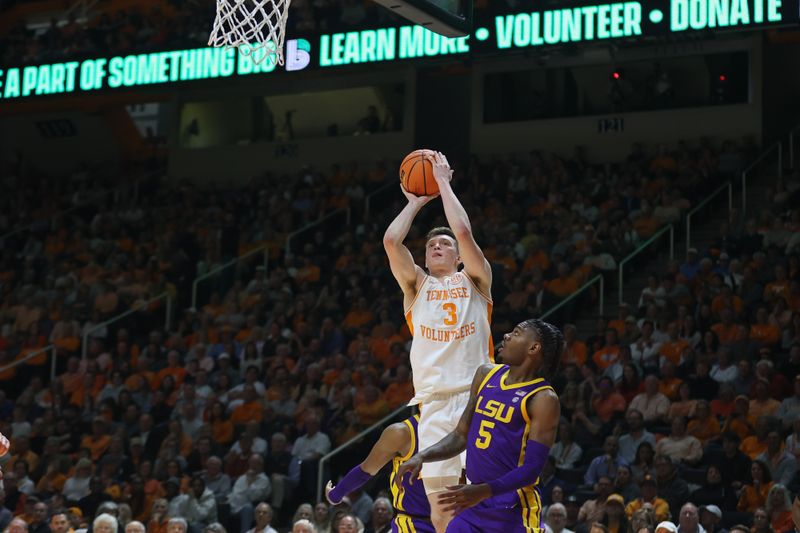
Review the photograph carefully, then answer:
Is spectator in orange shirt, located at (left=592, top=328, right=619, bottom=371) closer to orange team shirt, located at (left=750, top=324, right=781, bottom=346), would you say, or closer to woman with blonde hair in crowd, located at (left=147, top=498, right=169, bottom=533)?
orange team shirt, located at (left=750, top=324, right=781, bottom=346)

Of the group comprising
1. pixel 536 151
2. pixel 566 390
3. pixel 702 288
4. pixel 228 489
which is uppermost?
pixel 536 151

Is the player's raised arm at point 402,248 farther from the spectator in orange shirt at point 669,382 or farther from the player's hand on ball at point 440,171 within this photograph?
the spectator in orange shirt at point 669,382

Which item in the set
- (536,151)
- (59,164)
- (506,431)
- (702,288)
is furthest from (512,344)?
(59,164)

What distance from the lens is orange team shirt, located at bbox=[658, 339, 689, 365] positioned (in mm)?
13079

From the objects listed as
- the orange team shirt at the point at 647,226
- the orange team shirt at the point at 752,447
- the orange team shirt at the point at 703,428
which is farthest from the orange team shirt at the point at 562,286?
the orange team shirt at the point at 752,447

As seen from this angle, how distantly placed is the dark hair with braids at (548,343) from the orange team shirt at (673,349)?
24.3 feet

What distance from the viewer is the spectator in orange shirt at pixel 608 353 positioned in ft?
43.7

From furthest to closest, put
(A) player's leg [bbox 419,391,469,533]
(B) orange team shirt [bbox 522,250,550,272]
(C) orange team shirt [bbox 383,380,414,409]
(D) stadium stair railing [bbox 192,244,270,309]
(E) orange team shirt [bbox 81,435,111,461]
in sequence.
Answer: (D) stadium stair railing [bbox 192,244,270,309] < (B) orange team shirt [bbox 522,250,550,272] < (E) orange team shirt [bbox 81,435,111,461] < (C) orange team shirt [bbox 383,380,414,409] < (A) player's leg [bbox 419,391,469,533]

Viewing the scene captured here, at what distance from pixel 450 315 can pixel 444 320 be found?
42mm

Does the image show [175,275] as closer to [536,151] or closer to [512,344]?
[536,151]

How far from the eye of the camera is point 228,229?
19391mm

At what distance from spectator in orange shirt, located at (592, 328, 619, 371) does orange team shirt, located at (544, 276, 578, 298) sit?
1.62m

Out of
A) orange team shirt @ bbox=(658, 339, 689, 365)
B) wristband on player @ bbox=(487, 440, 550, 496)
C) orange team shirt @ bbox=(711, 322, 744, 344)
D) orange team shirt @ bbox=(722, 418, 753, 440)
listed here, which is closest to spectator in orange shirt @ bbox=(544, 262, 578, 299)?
orange team shirt @ bbox=(658, 339, 689, 365)

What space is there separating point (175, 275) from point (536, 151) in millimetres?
5774
